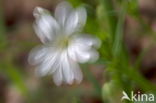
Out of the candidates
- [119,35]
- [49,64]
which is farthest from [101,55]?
[49,64]

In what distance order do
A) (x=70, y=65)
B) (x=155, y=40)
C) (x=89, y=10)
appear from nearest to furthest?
(x=70, y=65) → (x=89, y=10) → (x=155, y=40)

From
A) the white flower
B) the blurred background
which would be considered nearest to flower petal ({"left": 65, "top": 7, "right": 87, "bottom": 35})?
the white flower

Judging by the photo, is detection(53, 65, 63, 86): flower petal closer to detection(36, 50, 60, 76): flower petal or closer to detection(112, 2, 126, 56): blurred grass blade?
detection(36, 50, 60, 76): flower petal

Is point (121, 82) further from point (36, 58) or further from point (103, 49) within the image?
point (36, 58)

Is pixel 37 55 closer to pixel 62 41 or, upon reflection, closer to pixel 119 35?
pixel 62 41

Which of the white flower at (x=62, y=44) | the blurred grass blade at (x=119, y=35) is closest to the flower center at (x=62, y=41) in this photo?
the white flower at (x=62, y=44)

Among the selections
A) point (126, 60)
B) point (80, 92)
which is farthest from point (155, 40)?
point (80, 92)
